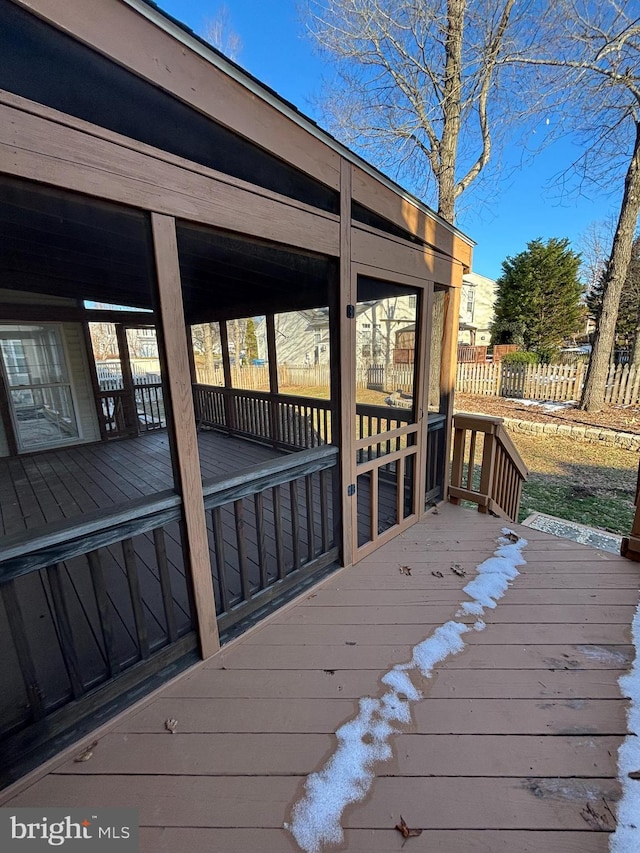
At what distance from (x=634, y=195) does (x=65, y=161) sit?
1032 centimetres

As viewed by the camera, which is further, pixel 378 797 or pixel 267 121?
pixel 267 121

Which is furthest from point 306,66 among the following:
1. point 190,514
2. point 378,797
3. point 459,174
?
point 378,797

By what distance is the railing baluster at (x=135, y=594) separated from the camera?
1.56m

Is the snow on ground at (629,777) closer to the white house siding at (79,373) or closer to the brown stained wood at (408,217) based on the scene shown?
the brown stained wood at (408,217)

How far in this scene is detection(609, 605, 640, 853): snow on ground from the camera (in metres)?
1.13

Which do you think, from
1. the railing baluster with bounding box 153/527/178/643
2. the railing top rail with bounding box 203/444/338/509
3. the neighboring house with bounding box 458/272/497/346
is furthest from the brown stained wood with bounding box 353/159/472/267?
the neighboring house with bounding box 458/272/497/346

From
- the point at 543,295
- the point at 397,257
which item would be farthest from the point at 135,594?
the point at 543,295

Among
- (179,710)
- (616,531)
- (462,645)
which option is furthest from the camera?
(616,531)

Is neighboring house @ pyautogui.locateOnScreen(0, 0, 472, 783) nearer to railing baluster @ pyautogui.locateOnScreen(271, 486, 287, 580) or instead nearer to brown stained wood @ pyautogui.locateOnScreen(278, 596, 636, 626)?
railing baluster @ pyautogui.locateOnScreen(271, 486, 287, 580)

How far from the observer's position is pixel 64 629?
4.63 ft

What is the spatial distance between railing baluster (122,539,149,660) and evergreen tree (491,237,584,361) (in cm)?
1612

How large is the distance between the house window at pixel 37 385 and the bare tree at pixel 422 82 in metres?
6.95

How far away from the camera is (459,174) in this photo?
7.95m

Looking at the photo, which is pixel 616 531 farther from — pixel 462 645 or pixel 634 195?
pixel 634 195
